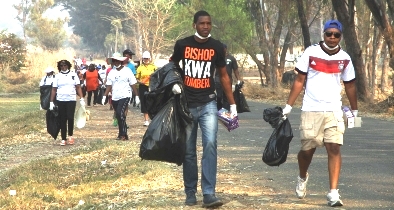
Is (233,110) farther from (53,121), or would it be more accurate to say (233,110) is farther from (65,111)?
(53,121)

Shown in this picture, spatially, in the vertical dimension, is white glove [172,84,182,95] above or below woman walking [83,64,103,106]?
above

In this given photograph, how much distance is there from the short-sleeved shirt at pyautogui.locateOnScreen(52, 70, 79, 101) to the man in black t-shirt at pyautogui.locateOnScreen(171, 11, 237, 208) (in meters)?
8.50

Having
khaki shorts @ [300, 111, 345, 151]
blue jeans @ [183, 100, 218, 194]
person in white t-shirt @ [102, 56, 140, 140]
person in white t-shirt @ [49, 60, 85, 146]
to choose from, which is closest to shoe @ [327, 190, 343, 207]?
khaki shorts @ [300, 111, 345, 151]

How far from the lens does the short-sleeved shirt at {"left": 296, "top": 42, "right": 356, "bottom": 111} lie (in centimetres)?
858

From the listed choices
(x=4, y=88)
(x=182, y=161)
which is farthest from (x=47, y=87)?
(x=4, y=88)

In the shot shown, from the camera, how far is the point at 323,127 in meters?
8.66

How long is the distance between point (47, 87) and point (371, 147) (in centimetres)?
685

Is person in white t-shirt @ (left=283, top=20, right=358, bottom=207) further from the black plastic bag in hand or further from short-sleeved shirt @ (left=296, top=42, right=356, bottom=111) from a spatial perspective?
the black plastic bag in hand

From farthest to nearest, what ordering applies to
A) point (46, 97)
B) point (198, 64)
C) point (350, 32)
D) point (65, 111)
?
point (350, 32)
point (46, 97)
point (65, 111)
point (198, 64)

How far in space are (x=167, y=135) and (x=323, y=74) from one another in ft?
5.26

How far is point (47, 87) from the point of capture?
18078 mm

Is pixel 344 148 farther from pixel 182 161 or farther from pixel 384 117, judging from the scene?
pixel 384 117

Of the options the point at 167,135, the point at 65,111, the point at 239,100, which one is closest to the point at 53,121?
the point at 65,111

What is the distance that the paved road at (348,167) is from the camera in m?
9.24
